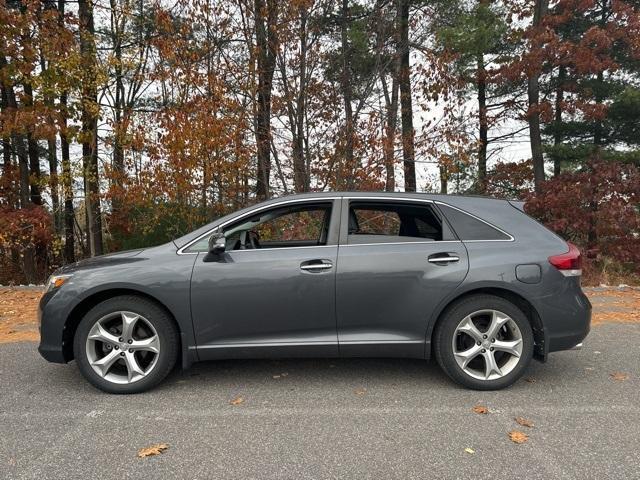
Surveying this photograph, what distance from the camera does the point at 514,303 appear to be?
3727 millimetres

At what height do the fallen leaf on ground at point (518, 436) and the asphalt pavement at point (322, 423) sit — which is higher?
the asphalt pavement at point (322, 423)

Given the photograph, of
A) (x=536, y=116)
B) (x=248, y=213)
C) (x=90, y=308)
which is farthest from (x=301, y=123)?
(x=536, y=116)

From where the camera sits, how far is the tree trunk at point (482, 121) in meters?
14.7

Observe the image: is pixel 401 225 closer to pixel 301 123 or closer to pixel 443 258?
pixel 443 258

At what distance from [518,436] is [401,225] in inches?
79.1

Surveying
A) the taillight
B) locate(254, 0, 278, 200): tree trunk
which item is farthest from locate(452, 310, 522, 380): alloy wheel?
locate(254, 0, 278, 200): tree trunk

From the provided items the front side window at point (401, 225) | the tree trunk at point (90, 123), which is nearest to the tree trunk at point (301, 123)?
the tree trunk at point (90, 123)

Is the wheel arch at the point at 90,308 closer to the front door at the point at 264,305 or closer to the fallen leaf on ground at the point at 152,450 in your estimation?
the front door at the point at 264,305

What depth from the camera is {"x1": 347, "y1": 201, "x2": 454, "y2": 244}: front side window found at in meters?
3.78

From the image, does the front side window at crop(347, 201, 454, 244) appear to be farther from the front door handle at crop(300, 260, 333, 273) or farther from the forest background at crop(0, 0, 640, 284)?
the forest background at crop(0, 0, 640, 284)

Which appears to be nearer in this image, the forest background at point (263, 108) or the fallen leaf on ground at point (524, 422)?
the fallen leaf on ground at point (524, 422)

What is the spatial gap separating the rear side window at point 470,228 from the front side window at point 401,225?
3.3 inches

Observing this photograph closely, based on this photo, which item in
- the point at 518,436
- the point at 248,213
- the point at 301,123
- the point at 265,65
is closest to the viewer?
the point at 518,436

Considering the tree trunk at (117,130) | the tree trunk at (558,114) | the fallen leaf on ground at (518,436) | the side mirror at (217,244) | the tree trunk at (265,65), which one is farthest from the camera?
the tree trunk at (558,114)
